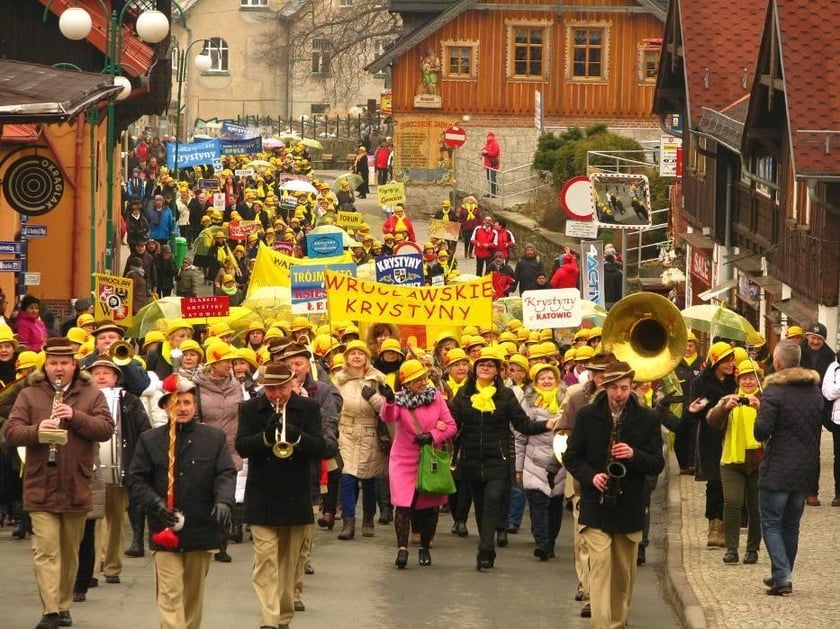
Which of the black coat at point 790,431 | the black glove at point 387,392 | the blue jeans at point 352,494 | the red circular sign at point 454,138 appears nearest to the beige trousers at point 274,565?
the black coat at point 790,431

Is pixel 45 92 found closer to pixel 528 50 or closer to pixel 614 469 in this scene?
pixel 614 469

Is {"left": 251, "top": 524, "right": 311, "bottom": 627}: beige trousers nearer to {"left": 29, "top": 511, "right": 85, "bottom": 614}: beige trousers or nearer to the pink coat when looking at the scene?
{"left": 29, "top": 511, "right": 85, "bottom": 614}: beige trousers

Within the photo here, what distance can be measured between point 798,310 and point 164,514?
18.2m

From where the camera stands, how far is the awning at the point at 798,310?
27.8 m

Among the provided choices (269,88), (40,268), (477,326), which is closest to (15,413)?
(477,326)

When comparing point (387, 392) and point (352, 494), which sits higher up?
point (387, 392)

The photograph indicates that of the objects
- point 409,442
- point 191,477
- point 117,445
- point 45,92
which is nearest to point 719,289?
point 409,442

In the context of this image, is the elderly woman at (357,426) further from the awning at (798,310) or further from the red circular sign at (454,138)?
the red circular sign at (454,138)

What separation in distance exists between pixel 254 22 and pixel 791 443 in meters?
91.8

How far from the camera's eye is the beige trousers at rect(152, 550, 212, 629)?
38.9 ft

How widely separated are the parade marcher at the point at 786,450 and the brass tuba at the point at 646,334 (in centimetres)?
73

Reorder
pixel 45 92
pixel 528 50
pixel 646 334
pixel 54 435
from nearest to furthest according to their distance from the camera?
pixel 54 435
pixel 646 334
pixel 45 92
pixel 528 50

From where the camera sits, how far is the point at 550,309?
2412 cm

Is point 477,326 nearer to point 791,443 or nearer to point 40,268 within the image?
point 791,443
